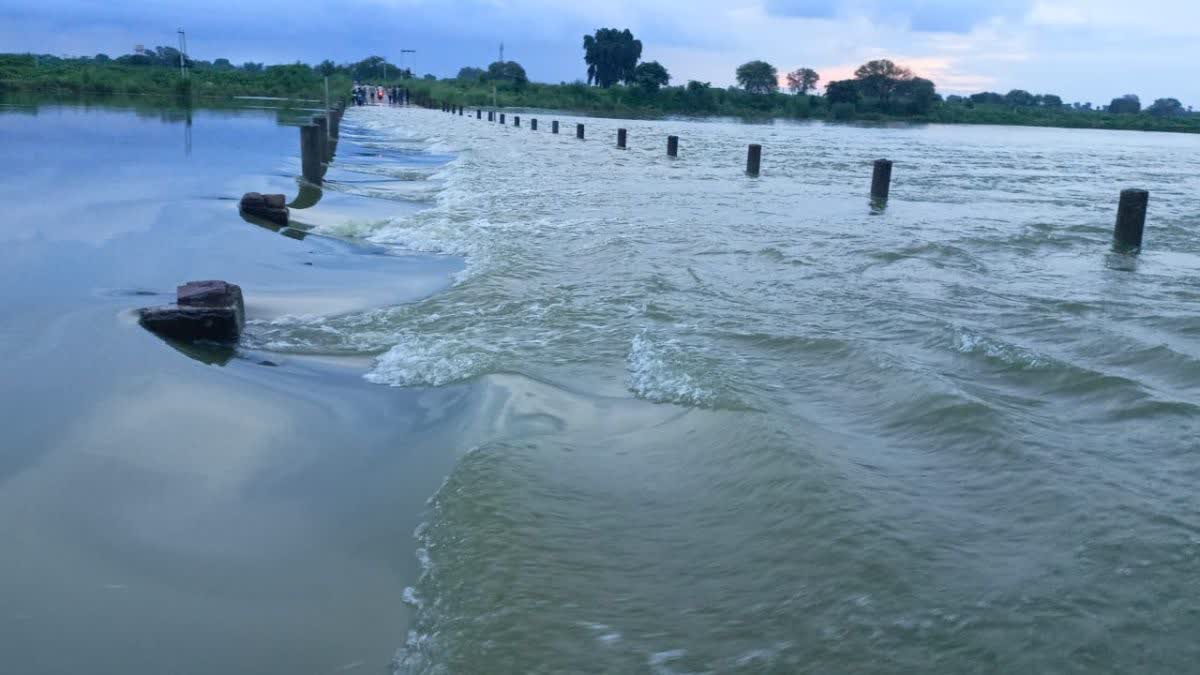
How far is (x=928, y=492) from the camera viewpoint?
4.26 m

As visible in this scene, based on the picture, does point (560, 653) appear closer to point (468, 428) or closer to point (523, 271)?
point (468, 428)

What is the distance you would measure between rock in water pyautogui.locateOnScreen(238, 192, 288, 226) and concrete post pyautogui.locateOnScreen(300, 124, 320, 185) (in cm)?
505

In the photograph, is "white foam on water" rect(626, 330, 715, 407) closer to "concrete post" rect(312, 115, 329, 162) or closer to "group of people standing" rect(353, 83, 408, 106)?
"concrete post" rect(312, 115, 329, 162)

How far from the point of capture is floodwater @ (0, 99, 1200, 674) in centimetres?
319

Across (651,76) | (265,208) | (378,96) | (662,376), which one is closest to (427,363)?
(662,376)

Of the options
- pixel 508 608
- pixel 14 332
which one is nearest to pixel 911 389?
pixel 508 608

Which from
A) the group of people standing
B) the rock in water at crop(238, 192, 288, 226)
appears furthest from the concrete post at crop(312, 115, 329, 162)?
the group of people standing

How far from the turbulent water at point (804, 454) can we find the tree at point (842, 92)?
76242 mm

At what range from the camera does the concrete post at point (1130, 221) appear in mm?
11492

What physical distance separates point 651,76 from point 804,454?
99572 millimetres

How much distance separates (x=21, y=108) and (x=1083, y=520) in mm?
39869

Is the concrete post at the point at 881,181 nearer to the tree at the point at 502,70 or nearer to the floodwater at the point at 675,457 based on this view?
the floodwater at the point at 675,457

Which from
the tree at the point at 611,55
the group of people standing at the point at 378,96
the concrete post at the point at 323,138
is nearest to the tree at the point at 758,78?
the tree at the point at 611,55

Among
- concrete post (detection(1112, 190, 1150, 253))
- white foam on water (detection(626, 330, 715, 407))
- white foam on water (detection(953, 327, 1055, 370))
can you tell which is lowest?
white foam on water (detection(626, 330, 715, 407))
